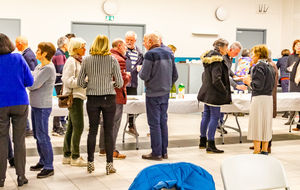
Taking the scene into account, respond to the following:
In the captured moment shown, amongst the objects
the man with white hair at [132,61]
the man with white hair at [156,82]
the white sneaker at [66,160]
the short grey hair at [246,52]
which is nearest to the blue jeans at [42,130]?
the white sneaker at [66,160]

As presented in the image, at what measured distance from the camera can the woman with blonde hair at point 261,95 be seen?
5.38m

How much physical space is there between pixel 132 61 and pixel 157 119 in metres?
1.86

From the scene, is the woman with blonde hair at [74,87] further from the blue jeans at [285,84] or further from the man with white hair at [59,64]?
the blue jeans at [285,84]

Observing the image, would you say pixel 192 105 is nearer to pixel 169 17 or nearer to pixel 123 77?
pixel 123 77

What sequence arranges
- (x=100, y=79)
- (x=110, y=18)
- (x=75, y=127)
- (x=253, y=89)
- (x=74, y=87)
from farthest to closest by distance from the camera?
(x=110, y=18), (x=253, y=89), (x=75, y=127), (x=74, y=87), (x=100, y=79)

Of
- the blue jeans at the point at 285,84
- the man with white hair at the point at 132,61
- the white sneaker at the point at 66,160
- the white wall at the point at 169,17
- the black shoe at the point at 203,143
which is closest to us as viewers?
the white sneaker at the point at 66,160

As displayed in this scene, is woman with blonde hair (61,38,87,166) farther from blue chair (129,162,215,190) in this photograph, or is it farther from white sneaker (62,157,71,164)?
blue chair (129,162,215,190)

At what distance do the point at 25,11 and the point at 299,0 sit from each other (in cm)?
726

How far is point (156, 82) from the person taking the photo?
17.3 feet

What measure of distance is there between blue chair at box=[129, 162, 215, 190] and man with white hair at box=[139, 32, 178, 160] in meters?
3.10

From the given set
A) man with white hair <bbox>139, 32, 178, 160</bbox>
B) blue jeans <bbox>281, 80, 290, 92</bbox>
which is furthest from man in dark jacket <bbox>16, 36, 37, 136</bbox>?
blue jeans <bbox>281, 80, 290, 92</bbox>

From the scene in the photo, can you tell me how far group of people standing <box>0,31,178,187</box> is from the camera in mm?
4098

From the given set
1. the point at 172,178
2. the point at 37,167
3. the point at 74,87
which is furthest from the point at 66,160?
the point at 172,178

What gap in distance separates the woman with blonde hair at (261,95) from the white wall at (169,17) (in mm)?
6220
